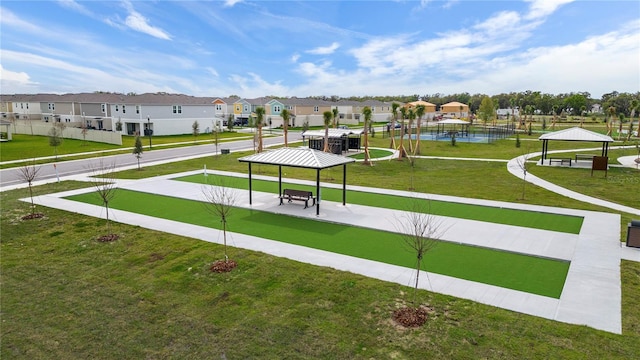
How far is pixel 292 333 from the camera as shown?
8.72 meters

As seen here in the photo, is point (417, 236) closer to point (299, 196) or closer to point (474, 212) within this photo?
point (474, 212)

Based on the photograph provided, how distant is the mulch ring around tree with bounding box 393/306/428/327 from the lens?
9047 mm

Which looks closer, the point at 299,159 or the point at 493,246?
the point at 493,246

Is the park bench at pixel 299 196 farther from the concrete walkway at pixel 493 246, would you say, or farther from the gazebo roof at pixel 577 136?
the gazebo roof at pixel 577 136

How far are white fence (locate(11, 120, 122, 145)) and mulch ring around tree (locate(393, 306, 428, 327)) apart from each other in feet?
149

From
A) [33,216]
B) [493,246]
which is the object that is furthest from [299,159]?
[33,216]

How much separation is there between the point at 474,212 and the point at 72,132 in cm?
5287

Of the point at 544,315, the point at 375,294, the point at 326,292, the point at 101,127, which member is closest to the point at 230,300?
the point at 326,292

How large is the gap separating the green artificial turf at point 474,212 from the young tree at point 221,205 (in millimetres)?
1866

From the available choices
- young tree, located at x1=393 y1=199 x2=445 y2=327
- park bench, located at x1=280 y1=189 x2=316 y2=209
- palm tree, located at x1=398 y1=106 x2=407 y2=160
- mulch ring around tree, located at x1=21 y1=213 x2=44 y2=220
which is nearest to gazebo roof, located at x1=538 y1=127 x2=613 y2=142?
palm tree, located at x1=398 y1=106 x2=407 y2=160

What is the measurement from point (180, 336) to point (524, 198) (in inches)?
729

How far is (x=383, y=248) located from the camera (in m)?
13.9

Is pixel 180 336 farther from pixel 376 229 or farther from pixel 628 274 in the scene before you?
pixel 628 274

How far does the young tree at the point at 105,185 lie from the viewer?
15.2 meters
